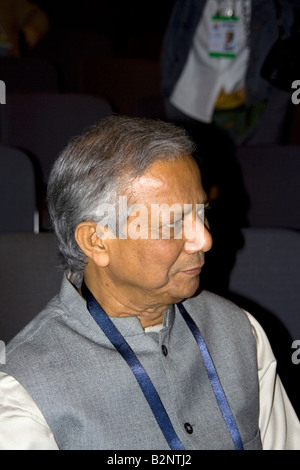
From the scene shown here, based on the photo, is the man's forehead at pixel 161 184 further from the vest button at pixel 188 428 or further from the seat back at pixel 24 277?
the seat back at pixel 24 277

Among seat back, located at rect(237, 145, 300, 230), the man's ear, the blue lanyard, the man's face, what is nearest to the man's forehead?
the man's face

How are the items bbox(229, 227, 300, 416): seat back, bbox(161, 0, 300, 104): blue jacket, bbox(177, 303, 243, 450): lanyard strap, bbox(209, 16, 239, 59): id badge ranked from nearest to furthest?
bbox(177, 303, 243, 450): lanyard strap, bbox(229, 227, 300, 416): seat back, bbox(161, 0, 300, 104): blue jacket, bbox(209, 16, 239, 59): id badge

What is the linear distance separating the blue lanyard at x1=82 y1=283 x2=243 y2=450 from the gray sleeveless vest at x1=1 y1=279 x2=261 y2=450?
0.05ft

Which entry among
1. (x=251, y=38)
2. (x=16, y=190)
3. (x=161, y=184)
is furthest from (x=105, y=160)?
(x=251, y=38)

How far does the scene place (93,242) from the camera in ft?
4.40

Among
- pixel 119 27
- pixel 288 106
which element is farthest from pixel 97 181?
pixel 119 27

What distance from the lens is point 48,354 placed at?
129 centimetres

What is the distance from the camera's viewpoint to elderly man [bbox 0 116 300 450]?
1.26m

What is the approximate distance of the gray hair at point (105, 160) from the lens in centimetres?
127

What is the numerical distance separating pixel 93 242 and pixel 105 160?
6.7 inches

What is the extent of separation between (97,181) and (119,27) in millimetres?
5635

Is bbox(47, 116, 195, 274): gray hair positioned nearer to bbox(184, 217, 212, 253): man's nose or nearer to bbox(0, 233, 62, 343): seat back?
bbox(184, 217, 212, 253): man's nose

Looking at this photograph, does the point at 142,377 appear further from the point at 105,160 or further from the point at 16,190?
the point at 16,190
